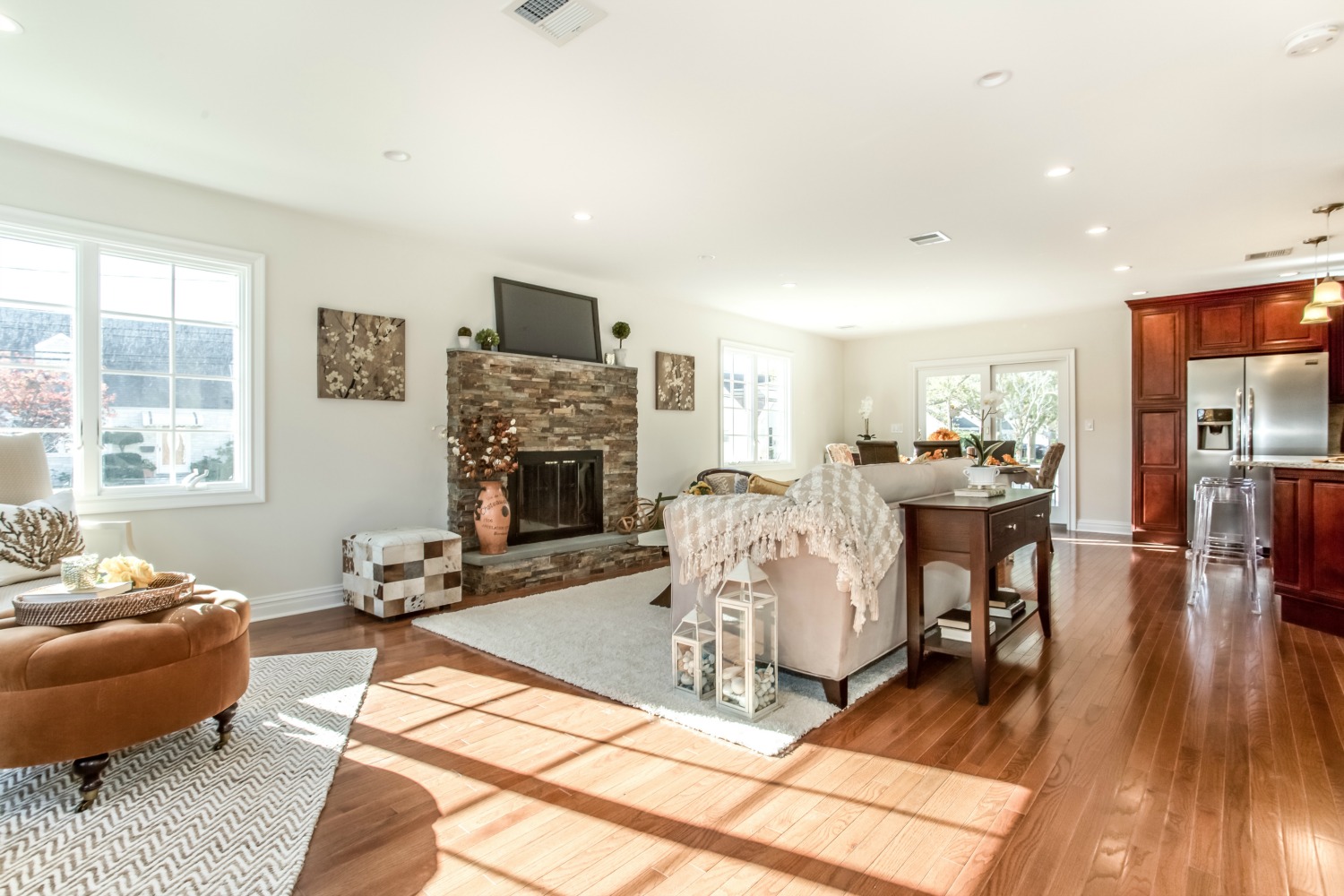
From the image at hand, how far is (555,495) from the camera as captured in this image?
5629mm

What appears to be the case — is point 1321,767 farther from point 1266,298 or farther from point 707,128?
point 1266,298

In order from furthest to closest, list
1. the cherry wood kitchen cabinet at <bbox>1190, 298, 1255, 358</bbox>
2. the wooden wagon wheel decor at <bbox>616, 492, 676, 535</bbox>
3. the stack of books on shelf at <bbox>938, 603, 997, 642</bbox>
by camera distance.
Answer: the cherry wood kitchen cabinet at <bbox>1190, 298, 1255, 358</bbox>, the wooden wagon wheel decor at <bbox>616, 492, 676, 535</bbox>, the stack of books on shelf at <bbox>938, 603, 997, 642</bbox>

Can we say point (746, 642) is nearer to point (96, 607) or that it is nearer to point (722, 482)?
point (96, 607)

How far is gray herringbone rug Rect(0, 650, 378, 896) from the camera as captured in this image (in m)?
1.67

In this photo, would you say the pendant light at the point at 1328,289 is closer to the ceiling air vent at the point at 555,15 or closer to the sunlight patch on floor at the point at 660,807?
the sunlight patch on floor at the point at 660,807

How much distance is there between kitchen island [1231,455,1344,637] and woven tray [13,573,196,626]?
5.62m

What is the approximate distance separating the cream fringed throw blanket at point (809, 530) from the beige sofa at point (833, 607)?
0.07 meters

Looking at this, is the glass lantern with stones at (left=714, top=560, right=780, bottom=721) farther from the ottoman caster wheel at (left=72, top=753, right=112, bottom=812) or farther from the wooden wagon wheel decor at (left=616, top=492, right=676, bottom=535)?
the wooden wagon wheel decor at (left=616, top=492, right=676, bottom=535)

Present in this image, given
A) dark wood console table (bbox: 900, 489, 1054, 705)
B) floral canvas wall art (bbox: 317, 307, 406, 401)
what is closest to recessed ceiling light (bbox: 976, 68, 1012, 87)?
dark wood console table (bbox: 900, 489, 1054, 705)

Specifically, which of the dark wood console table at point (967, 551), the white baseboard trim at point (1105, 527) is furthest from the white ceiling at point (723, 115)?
the white baseboard trim at point (1105, 527)

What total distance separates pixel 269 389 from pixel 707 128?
3107 millimetres

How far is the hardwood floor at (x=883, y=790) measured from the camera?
1.68m

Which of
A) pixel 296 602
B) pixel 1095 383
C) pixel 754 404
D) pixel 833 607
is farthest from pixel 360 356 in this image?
pixel 1095 383

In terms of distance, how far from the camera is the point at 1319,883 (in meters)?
1.61
